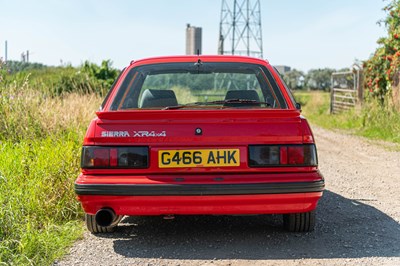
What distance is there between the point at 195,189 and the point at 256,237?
88 cm

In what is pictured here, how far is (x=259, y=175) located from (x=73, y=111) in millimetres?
5316

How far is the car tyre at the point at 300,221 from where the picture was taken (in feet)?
13.3

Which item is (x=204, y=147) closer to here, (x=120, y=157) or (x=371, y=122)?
(x=120, y=157)

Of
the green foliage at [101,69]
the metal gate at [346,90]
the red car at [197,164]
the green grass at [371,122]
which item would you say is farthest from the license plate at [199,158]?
the green foliage at [101,69]

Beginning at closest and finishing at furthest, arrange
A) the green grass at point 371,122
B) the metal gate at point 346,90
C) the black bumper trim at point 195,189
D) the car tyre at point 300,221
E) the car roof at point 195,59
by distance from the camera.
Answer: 1. the black bumper trim at point 195,189
2. the car tyre at point 300,221
3. the car roof at point 195,59
4. the green grass at point 371,122
5. the metal gate at point 346,90

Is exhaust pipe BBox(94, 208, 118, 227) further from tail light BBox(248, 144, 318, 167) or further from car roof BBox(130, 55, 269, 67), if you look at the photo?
car roof BBox(130, 55, 269, 67)

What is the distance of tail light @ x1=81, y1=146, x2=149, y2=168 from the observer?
360 centimetres

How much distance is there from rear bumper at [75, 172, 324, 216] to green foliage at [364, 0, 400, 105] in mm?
10811

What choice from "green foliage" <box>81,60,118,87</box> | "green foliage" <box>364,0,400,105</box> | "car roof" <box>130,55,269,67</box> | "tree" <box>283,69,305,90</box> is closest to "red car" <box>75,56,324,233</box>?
"car roof" <box>130,55,269,67</box>

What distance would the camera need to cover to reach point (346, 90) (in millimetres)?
18891

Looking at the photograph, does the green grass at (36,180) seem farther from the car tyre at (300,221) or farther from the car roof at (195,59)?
the car tyre at (300,221)

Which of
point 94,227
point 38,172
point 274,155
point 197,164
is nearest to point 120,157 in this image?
point 197,164

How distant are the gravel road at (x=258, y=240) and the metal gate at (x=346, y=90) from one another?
12293 millimetres

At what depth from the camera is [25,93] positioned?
763cm
